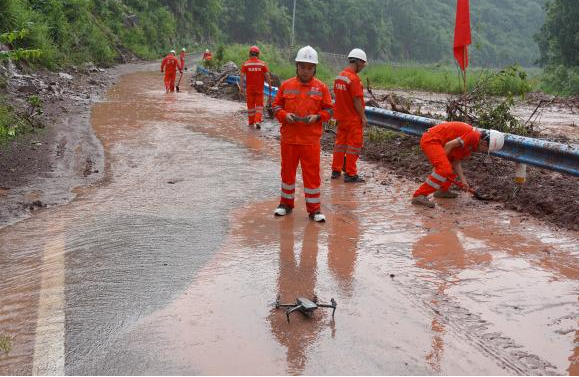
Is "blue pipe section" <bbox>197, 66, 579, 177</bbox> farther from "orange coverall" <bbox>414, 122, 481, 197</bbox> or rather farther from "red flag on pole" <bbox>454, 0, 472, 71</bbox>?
"red flag on pole" <bbox>454, 0, 472, 71</bbox>

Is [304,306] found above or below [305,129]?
below

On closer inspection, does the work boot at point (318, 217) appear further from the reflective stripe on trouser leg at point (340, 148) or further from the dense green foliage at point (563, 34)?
the dense green foliage at point (563, 34)

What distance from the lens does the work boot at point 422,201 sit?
6.95m

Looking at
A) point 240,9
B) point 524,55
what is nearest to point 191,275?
point 240,9

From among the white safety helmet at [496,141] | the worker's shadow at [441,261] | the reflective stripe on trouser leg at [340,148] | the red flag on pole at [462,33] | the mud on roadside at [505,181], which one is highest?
the red flag on pole at [462,33]

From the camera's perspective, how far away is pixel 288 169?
6.50 meters

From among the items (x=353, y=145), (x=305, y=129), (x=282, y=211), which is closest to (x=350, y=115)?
(x=353, y=145)

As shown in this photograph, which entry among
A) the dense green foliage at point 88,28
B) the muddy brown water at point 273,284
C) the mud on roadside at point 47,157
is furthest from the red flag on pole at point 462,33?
the dense green foliage at point 88,28

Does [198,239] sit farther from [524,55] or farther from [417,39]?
[524,55]

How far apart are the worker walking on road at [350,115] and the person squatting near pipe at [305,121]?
159cm

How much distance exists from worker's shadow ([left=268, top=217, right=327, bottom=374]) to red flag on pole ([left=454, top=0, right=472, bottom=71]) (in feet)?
13.9

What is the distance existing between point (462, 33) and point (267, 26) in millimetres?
77925

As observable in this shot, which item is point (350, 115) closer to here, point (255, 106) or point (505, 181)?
Result: point (505, 181)

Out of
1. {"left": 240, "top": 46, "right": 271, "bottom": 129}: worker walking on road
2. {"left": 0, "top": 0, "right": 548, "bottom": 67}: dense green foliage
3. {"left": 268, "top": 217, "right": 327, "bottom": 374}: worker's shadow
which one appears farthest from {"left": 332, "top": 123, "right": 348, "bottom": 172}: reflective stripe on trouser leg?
{"left": 240, "top": 46, "right": 271, "bottom": 129}: worker walking on road
